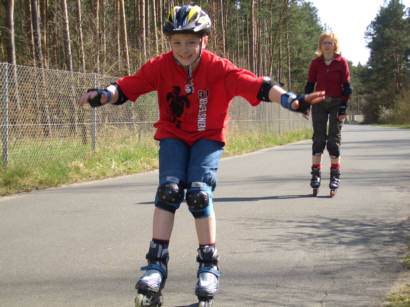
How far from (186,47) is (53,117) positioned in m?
6.70

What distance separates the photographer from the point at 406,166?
9633 mm

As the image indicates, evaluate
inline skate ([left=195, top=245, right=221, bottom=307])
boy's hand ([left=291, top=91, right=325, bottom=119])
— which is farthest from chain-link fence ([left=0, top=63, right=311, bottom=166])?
boy's hand ([left=291, top=91, right=325, bottom=119])

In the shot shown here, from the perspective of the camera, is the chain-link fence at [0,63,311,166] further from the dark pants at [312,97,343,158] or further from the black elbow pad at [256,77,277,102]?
the black elbow pad at [256,77,277,102]

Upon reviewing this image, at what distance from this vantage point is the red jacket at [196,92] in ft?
9.84

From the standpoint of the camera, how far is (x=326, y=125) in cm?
632

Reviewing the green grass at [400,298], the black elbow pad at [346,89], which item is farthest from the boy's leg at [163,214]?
the black elbow pad at [346,89]

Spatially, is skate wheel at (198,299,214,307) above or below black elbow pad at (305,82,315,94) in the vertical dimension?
below

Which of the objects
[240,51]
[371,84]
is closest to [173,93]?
[240,51]

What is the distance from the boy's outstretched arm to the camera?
2.63 m

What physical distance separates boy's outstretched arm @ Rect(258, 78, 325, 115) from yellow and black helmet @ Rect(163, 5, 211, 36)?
0.49 m

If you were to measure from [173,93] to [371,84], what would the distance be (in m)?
76.1

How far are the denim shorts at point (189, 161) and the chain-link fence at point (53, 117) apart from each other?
575cm

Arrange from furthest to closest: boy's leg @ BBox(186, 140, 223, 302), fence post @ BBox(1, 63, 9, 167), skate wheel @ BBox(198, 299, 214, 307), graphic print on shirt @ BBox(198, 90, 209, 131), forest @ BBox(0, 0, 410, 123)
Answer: forest @ BBox(0, 0, 410, 123)
fence post @ BBox(1, 63, 9, 167)
graphic print on shirt @ BBox(198, 90, 209, 131)
boy's leg @ BBox(186, 140, 223, 302)
skate wheel @ BBox(198, 299, 214, 307)

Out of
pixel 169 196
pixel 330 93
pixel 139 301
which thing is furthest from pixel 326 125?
pixel 139 301
